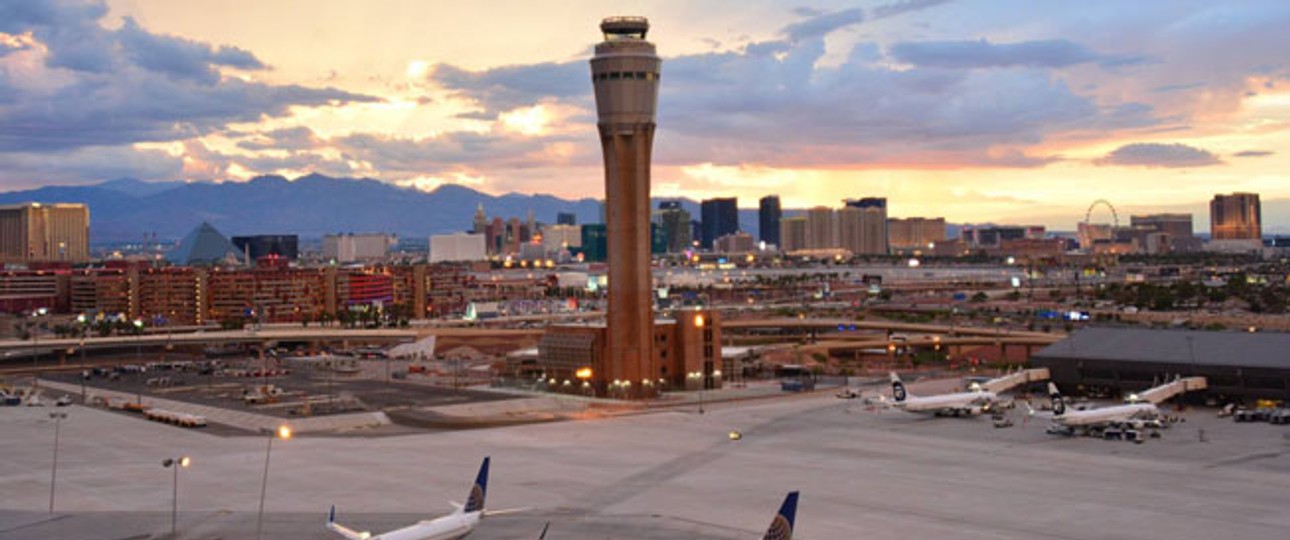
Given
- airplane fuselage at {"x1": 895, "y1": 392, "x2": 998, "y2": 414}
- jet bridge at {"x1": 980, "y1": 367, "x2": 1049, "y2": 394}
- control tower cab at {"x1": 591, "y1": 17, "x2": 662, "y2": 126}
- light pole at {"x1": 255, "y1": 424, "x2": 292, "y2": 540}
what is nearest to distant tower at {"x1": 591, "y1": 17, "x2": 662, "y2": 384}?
control tower cab at {"x1": 591, "y1": 17, "x2": 662, "y2": 126}

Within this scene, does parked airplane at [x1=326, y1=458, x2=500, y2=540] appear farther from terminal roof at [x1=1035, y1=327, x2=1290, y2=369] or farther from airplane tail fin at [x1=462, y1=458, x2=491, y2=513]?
terminal roof at [x1=1035, y1=327, x2=1290, y2=369]

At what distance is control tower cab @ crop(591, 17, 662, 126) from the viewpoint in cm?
12938

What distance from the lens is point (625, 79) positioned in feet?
424

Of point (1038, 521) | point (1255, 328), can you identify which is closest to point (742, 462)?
point (1038, 521)

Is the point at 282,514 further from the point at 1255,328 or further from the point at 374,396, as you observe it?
the point at 1255,328

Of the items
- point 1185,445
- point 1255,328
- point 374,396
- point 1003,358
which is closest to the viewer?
point 1185,445

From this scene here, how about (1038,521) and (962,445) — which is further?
(962,445)

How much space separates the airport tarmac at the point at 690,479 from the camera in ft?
209

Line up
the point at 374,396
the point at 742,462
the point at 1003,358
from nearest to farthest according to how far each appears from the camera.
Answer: the point at 742,462 < the point at 374,396 < the point at 1003,358

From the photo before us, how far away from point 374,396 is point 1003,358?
86.7 meters

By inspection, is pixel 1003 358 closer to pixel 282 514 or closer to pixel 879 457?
pixel 879 457

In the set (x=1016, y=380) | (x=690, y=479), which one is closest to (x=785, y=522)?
(x=690, y=479)

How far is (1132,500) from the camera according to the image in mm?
69688

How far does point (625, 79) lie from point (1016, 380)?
47964 millimetres
